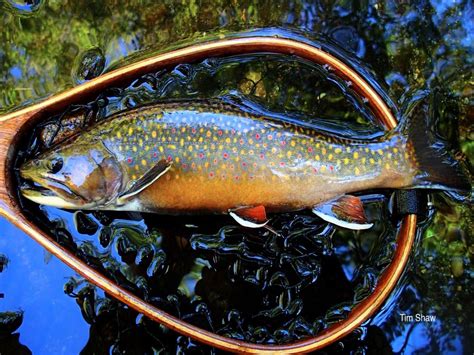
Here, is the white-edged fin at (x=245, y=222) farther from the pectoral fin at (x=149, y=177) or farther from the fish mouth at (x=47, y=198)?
the fish mouth at (x=47, y=198)

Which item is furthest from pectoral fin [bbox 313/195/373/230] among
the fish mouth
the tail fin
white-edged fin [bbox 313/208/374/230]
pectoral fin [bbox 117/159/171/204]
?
the fish mouth

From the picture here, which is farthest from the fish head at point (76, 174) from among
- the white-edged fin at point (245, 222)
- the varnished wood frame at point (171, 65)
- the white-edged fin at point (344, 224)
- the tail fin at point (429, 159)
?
the tail fin at point (429, 159)

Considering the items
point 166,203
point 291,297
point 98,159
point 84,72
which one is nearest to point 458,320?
point 291,297

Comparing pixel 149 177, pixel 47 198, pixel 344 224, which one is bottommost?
pixel 47 198

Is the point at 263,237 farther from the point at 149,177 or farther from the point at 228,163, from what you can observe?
the point at 149,177

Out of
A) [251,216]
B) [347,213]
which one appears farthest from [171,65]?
[347,213]

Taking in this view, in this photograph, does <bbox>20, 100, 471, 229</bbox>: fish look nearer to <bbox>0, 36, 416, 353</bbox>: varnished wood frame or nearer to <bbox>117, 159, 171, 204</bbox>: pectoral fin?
<bbox>117, 159, 171, 204</bbox>: pectoral fin
